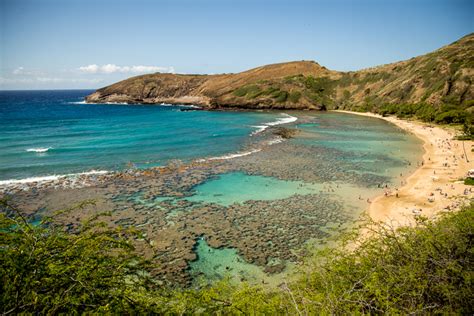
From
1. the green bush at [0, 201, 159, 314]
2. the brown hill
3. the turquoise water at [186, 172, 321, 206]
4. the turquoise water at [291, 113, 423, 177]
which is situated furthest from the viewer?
the brown hill

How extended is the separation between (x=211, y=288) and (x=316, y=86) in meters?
141

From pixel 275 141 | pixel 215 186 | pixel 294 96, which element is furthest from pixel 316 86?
pixel 215 186

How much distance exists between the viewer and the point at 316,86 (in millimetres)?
141000

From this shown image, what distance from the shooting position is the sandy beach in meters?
25.2

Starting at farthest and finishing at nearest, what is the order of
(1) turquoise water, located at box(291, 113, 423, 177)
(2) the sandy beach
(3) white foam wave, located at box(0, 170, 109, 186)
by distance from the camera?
(1) turquoise water, located at box(291, 113, 423, 177), (3) white foam wave, located at box(0, 170, 109, 186), (2) the sandy beach

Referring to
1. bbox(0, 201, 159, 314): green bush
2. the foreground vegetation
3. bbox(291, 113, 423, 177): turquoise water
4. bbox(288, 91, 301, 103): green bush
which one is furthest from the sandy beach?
bbox(288, 91, 301, 103): green bush

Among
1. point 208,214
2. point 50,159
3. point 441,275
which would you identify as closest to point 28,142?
point 50,159

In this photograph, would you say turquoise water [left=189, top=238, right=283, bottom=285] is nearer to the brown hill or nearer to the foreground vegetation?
the foreground vegetation

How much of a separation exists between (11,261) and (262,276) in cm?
1378

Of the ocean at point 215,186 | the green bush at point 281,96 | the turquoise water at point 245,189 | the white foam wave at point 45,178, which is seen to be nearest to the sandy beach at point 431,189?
the ocean at point 215,186

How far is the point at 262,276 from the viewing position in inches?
724

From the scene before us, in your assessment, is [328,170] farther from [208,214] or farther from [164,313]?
[164,313]

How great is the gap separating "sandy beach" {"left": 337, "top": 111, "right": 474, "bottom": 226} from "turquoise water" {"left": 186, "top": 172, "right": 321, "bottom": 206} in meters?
7.50

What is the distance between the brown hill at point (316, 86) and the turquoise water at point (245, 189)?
7608 centimetres
